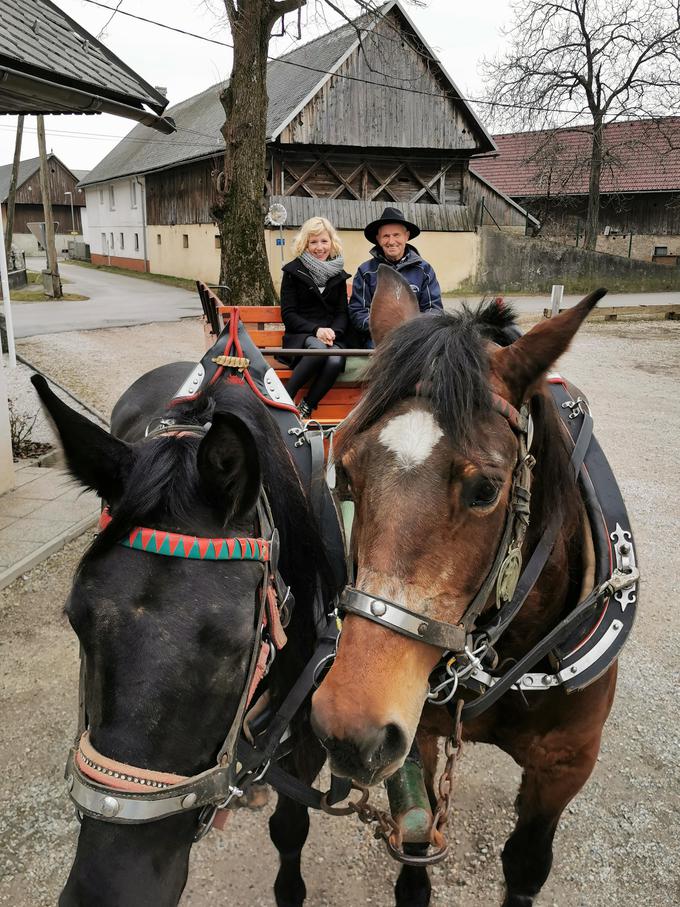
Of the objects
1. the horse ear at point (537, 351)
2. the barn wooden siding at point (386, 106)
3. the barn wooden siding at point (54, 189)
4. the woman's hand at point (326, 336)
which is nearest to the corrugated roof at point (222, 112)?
the barn wooden siding at point (386, 106)

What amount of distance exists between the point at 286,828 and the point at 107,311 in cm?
1755

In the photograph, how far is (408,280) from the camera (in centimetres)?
343

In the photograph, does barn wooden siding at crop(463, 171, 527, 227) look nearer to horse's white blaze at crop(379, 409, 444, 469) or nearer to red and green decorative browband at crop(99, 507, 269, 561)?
horse's white blaze at crop(379, 409, 444, 469)

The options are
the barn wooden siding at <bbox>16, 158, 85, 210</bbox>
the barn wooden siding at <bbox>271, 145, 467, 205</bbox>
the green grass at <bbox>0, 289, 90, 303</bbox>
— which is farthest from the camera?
the barn wooden siding at <bbox>16, 158, 85, 210</bbox>

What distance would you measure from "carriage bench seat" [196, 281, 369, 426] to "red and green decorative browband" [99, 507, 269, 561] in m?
1.66

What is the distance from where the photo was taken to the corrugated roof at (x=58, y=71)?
3.86m

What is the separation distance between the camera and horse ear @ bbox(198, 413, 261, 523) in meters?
1.36

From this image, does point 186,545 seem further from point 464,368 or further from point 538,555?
point 538,555

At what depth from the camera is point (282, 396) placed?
7.41ft

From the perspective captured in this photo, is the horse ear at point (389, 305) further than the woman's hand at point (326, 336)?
No

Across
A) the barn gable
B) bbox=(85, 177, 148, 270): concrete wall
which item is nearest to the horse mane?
the barn gable

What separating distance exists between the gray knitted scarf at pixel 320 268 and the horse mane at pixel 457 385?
8.02 ft

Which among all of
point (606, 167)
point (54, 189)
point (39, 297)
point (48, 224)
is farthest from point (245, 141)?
point (54, 189)

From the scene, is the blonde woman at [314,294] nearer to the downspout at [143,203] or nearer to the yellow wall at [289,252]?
the yellow wall at [289,252]
